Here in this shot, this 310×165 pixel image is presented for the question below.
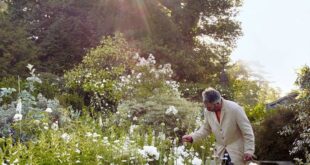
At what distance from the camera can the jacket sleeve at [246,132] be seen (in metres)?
4.56

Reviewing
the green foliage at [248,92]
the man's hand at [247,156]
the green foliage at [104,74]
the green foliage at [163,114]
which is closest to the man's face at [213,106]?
the man's hand at [247,156]

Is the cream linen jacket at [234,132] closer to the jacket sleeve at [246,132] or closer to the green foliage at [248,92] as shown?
the jacket sleeve at [246,132]

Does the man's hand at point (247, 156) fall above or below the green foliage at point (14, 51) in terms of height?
below

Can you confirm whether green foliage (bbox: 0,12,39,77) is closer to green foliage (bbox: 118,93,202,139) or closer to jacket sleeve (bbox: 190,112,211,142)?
green foliage (bbox: 118,93,202,139)

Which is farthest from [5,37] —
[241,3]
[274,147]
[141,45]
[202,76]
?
[274,147]

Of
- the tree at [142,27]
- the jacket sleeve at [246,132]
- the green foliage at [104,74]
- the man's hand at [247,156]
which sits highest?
the tree at [142,27]

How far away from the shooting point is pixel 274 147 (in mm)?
9578

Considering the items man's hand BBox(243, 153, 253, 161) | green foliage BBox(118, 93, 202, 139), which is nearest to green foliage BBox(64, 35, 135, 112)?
green foliage BBox(118, 93, 202, 139)

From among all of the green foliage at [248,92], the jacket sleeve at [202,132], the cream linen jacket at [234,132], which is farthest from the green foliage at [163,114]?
the cream linen jacket at [234,132]

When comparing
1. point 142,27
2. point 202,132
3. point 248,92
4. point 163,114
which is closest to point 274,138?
point 163,114

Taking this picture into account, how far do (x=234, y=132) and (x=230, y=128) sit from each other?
0.07 m

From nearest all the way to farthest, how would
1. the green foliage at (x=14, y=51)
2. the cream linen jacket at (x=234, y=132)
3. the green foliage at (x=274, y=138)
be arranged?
the cream linen jacket at (x=234, y=132)
the green foliage at (x=274, y=138)
the green foliage at (x=14, y=51)

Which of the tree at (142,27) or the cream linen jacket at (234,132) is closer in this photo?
the cream linen jacket at (234,132)

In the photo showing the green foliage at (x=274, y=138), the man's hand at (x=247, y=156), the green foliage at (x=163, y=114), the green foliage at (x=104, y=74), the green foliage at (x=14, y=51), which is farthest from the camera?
the green foliage at (x=14, y=51)
